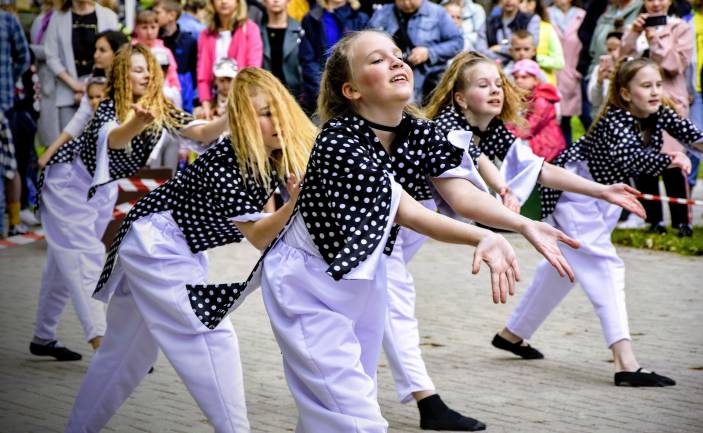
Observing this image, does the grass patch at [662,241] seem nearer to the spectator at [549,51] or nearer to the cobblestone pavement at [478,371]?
the cobblestone pavement at [478,371]

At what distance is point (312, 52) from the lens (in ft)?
35.9

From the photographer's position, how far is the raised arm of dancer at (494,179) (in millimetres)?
5547

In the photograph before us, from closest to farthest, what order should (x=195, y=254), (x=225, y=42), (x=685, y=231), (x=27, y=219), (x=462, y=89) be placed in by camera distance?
(x=195, y=254) < (x=462, y=89) < (x=685, y=231) < (x=225, y=42) < (x=27, y=219)

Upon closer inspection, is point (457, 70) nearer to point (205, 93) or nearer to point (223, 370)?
Result: point (223, 370)

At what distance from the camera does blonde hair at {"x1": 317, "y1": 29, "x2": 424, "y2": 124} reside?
4.12 metres

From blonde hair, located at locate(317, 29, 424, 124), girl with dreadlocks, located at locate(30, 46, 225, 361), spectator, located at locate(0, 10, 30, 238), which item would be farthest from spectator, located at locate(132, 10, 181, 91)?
blonde hair, located at locate(317, 29, 424, 124)

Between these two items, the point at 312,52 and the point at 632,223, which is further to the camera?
the point at 632,223

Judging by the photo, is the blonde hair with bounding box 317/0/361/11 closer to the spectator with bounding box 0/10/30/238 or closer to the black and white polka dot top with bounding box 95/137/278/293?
the spectator with bounding box 0/10/30/238

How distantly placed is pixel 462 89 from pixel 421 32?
4858 mm

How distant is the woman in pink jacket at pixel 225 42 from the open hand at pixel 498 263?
7629 mm

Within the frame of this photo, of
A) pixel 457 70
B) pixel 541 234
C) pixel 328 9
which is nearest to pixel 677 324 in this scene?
pixel 457 70

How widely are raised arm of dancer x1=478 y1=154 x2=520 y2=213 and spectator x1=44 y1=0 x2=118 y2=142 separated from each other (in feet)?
20.6

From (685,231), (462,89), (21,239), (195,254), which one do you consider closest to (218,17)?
(21,239)

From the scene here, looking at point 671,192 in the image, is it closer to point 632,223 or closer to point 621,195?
point 632,223
